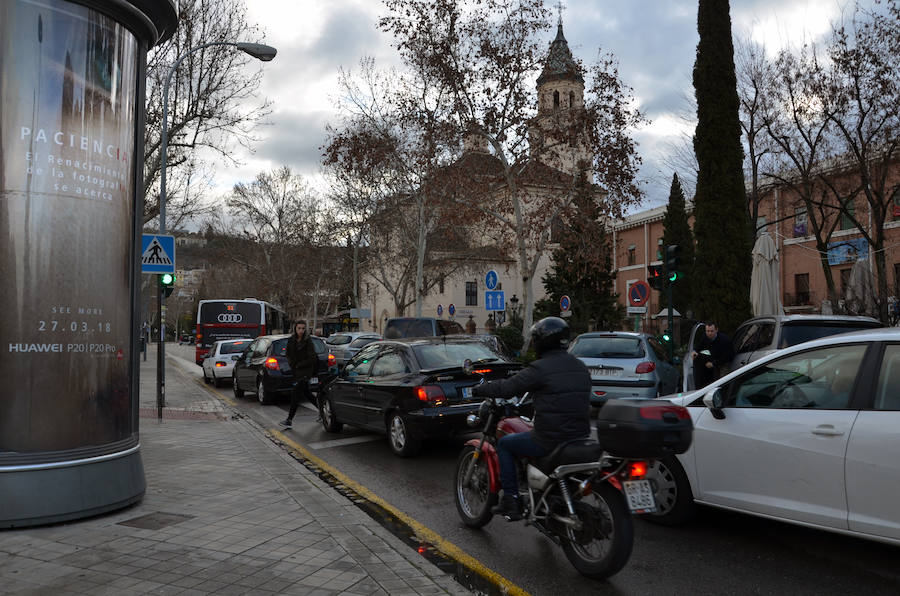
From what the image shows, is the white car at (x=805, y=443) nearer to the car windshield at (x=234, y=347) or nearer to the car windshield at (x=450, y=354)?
the car windshield at (x=450, y=354)

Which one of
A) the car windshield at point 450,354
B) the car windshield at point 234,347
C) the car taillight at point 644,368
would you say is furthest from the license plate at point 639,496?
the car windshield at point 234,347

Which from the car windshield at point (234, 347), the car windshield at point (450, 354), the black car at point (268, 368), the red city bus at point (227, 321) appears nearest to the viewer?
the car windshield at point (450, 354)

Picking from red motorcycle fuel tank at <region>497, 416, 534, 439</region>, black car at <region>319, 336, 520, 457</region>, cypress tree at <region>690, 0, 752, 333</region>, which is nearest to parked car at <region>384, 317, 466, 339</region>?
cypress tree at <region>690, 0, 752, 333</region>

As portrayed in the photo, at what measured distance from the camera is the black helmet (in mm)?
4871

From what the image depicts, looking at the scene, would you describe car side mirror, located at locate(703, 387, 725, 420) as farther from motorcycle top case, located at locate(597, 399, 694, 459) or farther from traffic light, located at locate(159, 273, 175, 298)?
traffic light, located at locate(159, 273, 175, 298)

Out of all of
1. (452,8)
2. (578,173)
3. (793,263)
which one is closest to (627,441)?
(578,173)

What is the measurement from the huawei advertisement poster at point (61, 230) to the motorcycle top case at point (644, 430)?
13.5ft

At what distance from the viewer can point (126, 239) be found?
6.33 metres

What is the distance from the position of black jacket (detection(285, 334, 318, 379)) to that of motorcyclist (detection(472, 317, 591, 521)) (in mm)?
7804

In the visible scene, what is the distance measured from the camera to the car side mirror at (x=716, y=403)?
5.38 meters

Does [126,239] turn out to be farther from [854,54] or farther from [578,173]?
[854,54]

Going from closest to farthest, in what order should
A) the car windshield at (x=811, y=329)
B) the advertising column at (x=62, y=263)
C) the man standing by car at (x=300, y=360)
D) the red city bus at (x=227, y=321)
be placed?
the advertising column at (x=62, y=263) → the car windshield at (x=811, y=329) → the man standing by car at (x=300, y=360) → the red city bus at (x=227, y=321)

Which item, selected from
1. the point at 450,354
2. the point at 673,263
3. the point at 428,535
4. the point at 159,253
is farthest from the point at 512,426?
the point at 673,263

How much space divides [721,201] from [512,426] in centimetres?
2019
